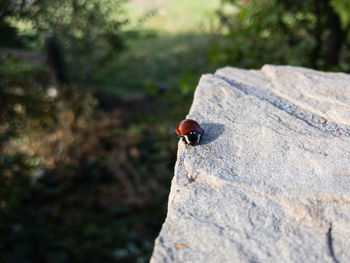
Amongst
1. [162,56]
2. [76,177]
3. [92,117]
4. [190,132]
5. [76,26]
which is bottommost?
[76,177]

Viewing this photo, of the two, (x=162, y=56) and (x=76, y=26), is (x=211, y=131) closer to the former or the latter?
(x=76, y=26)

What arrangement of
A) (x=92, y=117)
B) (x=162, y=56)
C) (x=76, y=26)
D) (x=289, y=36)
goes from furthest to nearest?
(x=162, y=56) < (x=92, y=117) < (x=76, y=26) < (x=289, y=36)

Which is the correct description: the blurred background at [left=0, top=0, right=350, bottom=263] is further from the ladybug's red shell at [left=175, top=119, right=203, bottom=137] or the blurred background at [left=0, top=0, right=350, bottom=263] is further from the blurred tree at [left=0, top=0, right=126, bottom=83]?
the ladybug's red shell at [left=175, top=119, right=203, bottom=137]

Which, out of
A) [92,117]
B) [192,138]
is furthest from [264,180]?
[92,117]

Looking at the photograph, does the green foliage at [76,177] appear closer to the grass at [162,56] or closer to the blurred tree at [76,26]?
the blurred tree at [76,26]

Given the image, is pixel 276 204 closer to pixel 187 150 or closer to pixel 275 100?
pixel 187 150

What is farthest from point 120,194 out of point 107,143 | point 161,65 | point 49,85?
point 161,65

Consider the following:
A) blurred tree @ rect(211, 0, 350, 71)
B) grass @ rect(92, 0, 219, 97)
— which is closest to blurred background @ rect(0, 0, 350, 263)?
blurred tree @ rect(211, 0, 350, 71)

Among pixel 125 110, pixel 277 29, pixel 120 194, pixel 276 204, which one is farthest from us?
pixel 125 110
